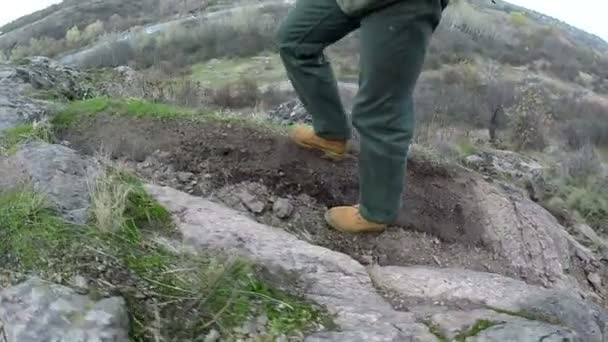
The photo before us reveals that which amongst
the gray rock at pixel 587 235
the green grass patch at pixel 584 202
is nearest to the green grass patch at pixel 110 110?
the gray rock at pixel 587 235

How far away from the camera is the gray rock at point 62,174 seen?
111 inches

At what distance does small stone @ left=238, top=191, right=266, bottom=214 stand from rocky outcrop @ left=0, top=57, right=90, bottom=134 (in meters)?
1.22

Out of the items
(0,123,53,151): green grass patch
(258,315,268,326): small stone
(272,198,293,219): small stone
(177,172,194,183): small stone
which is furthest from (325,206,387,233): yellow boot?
(0,123,53,151): green grass patch

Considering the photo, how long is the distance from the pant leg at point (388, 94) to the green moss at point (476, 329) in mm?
955

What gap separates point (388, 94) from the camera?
3252 millimetres

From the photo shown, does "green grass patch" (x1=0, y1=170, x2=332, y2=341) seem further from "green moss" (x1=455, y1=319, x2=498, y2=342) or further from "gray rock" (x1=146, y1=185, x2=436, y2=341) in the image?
"green moss" (x1=455, y1=319, x2=498, y2=342)

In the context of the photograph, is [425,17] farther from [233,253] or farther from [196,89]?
[196,89]

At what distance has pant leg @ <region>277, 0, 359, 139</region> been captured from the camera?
349 centimetres

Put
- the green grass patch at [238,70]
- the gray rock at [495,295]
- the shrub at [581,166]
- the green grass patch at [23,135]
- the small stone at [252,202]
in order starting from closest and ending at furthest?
the gray rock at [495,295]
the green grass patch at [23,135]
the small stone at [252,202]
the shrub at [581,166]
the green grass patch at [238,70]

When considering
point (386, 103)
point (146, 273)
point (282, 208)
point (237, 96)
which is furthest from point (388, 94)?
point (237, 96)

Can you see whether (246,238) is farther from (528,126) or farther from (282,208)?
(528,126)

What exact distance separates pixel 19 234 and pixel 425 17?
1.70 metres

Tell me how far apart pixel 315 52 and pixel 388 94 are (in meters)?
0.52

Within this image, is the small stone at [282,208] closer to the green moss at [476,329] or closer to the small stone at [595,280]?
the green moss at [476,329]
